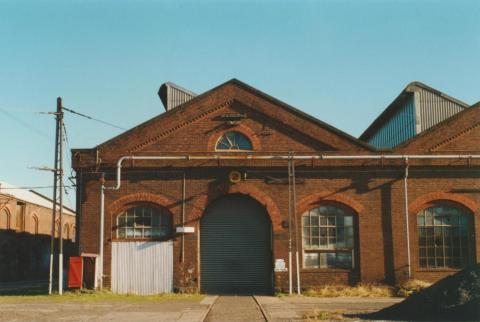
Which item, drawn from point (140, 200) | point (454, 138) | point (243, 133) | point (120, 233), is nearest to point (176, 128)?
point (243, 133)

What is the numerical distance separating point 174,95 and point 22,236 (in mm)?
18092

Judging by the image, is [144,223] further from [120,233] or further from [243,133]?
[243,133]

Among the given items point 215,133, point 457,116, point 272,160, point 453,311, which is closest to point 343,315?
point 453,311

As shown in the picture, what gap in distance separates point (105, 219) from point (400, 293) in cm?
1134

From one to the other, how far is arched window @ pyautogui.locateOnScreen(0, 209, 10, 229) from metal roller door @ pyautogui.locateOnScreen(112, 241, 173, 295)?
58.7 ft

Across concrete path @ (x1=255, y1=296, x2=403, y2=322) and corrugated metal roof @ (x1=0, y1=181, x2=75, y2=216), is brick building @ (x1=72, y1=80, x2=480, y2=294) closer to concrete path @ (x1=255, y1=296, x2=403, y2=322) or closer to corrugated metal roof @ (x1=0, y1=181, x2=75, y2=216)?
concrete path @ (x1=255, y1=296, x2=403, y2=322)

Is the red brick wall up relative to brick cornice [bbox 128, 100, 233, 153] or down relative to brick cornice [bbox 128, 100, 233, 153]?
down

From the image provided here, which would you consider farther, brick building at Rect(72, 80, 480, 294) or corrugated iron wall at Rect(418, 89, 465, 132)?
corrugated iron wall at Rect(418, 89, 465, 132)

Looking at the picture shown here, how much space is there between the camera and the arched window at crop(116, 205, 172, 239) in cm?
2230

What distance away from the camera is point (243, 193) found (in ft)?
73.2

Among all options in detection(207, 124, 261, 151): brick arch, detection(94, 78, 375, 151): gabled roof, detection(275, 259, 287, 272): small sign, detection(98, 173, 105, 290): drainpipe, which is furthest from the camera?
detection(207, 124, 261, 151): brick arch

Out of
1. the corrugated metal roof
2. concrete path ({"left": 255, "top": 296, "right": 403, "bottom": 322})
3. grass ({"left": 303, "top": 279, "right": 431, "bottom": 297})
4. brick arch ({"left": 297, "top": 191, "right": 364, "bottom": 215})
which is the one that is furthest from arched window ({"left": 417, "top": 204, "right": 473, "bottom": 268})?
the corrugated metal roof

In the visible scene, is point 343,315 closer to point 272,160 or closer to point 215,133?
point 272,160

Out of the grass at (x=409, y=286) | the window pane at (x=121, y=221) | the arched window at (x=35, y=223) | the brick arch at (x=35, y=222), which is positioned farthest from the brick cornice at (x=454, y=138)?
the arched window at (x=35, y=223)
